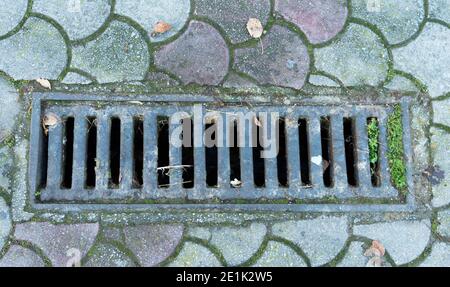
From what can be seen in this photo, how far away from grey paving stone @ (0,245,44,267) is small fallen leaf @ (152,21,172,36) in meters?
1.18

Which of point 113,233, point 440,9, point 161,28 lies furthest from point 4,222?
point 440,9

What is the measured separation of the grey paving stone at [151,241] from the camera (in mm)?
2312

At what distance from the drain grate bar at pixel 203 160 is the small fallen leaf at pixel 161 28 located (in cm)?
37

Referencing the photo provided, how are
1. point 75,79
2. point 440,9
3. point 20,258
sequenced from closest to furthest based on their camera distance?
point 20,258
point 75,79
point 440,9

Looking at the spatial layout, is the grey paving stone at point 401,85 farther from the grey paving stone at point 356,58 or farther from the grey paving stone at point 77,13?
the grey paving stone at point 77,13

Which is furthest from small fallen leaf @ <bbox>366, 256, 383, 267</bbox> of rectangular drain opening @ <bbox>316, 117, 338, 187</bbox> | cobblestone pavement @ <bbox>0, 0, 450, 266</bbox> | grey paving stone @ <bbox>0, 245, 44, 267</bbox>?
grey paving stone @ <bbox>0, 245, 44, 267</bbox>

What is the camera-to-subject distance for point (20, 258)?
2289mm

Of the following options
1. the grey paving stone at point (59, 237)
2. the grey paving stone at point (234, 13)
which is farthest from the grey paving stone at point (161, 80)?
the grey paving stone at point (59, 237)

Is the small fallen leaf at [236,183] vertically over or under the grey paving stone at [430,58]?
under

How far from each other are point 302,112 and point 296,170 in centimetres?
29

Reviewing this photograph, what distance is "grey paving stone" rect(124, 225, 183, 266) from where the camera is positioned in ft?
7.59

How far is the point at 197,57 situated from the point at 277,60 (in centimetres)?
39

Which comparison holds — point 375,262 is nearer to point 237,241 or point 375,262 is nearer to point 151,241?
point 237,241

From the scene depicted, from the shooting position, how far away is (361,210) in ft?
7.76
